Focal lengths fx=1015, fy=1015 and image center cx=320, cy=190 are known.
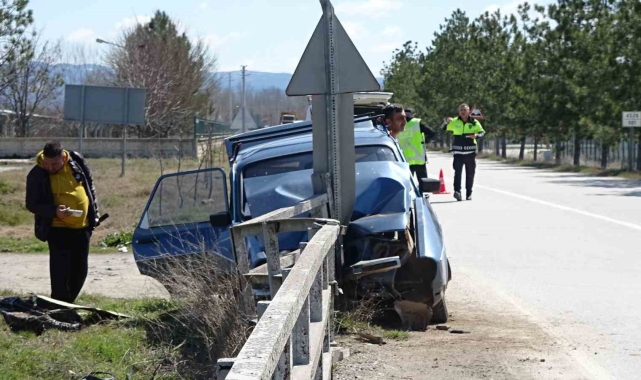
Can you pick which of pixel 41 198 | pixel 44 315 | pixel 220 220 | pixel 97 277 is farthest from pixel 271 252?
pixel 97 277

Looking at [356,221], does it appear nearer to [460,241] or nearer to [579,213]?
[460,241]

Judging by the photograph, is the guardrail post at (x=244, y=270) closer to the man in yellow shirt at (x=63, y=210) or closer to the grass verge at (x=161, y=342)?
the grass verge at (x=161, y=342)

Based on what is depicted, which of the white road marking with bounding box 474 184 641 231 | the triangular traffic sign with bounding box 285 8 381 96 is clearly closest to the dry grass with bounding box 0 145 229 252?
the white road marking with bounding box 474 184 641 231

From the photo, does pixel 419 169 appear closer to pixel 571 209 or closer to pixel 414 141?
pixel 414 141

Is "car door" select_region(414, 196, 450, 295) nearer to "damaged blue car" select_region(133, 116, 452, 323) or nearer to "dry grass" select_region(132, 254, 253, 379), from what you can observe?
"damaged blue car" select_region(133, 116, 452, 323)

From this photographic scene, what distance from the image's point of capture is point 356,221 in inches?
329

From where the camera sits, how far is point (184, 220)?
32.4 feet

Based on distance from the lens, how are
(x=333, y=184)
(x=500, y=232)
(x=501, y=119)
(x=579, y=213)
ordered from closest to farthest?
(x=333, y=184) → (x=500, y=232) → (x=579, y=213) → (x=501, y=119)

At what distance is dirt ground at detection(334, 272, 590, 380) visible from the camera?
6609 millimetres

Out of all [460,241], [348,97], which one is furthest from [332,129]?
[460,241]

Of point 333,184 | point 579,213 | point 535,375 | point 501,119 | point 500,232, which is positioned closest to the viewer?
point 535,375

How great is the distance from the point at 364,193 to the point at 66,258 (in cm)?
282

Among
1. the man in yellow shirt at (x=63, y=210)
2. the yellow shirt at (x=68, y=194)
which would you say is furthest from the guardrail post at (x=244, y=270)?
the yellow shirt at (x=68, y=194)

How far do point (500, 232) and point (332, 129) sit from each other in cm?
729
